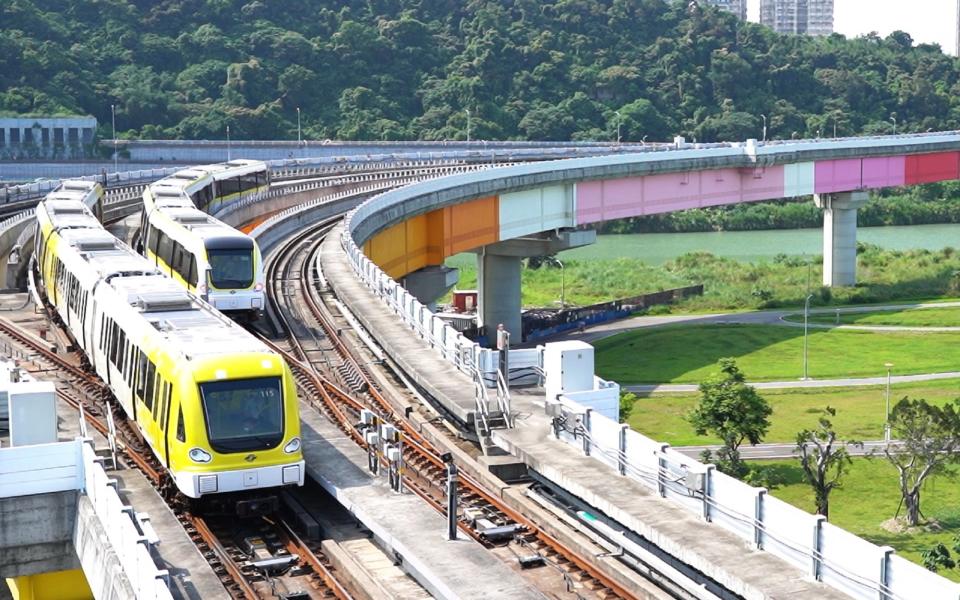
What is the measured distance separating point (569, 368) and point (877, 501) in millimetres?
20841

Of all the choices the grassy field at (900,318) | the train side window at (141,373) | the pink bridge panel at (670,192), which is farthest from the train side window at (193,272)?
the grassy field at (900,318)

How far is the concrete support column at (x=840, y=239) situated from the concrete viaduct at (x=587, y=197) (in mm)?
67

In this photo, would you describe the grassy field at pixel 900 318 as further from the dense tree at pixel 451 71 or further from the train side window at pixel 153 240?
the dense tree at pixel 451 71

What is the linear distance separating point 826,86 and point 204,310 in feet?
472

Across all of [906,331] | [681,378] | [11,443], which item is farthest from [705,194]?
[11,443]

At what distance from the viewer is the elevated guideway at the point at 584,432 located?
1897cm

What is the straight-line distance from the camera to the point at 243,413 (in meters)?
23.6

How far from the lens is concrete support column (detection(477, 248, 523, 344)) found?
77.0 metres

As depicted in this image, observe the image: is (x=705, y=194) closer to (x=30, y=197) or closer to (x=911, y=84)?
(x=30, y=197)

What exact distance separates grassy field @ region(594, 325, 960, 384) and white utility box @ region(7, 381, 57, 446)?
42933 millimetres

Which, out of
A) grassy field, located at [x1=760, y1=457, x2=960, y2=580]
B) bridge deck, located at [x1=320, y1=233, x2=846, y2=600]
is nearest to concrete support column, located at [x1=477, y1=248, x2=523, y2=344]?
grassy field, located at [x1=760, y1=457, x2=960, y2=580]

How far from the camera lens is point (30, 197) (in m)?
81.7

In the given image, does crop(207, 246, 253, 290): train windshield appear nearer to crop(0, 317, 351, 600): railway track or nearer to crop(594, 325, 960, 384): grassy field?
crop(0, 317, 351, 600): railway track

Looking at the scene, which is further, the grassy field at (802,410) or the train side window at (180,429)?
the grassy field at (802,410)
